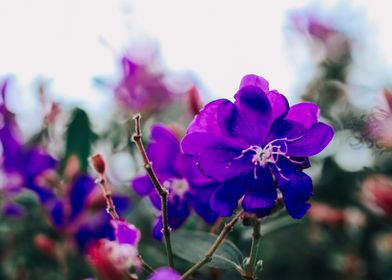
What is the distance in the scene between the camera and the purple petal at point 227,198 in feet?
2.22

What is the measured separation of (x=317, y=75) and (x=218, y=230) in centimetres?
105

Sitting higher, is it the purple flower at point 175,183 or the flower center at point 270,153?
the flower center at point 270,153

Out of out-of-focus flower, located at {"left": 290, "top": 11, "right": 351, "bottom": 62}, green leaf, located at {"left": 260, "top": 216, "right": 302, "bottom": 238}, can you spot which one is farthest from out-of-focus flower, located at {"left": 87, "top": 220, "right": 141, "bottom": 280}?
out-of-focus flower, located at {"left": 290, "top": 11, "right": 351, "bottom": 62}

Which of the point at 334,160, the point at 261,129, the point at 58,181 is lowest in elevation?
the point at 334,160

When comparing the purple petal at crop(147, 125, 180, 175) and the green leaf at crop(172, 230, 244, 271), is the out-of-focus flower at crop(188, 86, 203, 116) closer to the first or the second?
the purple petal at crop(147, 125, 180, 175)

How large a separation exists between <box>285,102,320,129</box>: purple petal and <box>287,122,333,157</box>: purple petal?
0.01 m

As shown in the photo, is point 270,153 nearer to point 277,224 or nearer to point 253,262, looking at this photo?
point 253,262

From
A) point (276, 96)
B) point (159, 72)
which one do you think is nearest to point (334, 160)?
point (159, 72)

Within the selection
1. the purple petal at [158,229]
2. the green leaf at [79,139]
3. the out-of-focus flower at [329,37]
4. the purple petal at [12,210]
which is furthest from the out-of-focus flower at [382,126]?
the out-of-focus flower at [329,37]

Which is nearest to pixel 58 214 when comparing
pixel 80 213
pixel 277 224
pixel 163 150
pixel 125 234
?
pixel 80 213

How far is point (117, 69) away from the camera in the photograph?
4.95 feet

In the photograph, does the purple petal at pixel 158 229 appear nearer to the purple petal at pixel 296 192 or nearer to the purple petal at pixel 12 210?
the purple petal at pixel 296 192

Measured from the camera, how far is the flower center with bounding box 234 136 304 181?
706 millimetres

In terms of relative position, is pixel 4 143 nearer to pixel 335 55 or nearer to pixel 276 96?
pixel 276 96
